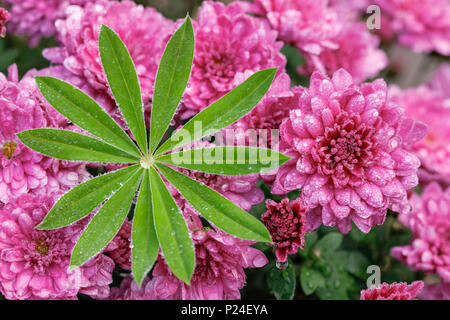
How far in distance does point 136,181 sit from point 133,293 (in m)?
0.26

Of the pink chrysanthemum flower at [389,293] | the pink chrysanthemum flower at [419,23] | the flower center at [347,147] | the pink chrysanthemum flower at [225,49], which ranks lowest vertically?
the pink chrysanthemum flower at [389,293]

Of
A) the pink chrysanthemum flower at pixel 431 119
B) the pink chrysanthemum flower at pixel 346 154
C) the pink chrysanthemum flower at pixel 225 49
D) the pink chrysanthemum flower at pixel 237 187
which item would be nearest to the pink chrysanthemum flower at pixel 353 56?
the pink chrysanthemum flower at pixel 431 119

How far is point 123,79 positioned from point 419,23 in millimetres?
1131

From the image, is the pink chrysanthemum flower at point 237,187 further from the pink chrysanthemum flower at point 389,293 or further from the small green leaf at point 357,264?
the small green leaf at point 357,264

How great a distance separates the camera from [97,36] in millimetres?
1020

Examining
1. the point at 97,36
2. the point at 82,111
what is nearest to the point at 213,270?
the point at 82,111

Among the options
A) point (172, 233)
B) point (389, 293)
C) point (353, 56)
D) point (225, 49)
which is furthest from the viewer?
point (353, 56)

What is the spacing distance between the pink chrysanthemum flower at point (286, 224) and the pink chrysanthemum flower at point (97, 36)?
378 millimetres

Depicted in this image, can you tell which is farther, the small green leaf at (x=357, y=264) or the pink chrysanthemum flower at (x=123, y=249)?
the small green leaf at (x=357, y=264)

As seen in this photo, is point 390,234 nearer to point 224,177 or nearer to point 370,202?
point 370,202

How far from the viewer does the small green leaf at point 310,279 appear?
1.10m

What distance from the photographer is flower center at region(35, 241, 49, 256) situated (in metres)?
0.95

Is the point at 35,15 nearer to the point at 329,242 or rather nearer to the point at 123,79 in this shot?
the point at 123,79
